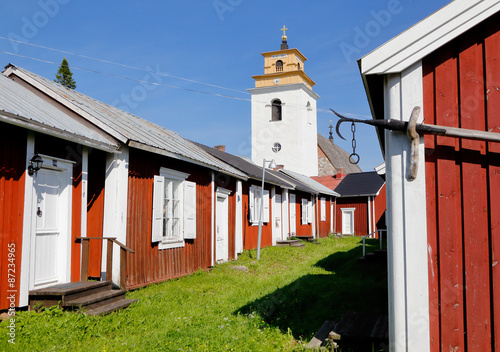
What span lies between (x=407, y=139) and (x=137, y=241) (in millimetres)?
6242

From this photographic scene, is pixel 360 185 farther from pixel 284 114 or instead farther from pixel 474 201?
pixel 474 201

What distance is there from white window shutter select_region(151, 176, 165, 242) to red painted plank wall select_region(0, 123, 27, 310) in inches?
122

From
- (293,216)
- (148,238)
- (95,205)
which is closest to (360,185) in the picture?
(293,216)

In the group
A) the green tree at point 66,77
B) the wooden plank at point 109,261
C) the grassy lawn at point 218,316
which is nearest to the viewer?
the grassy lawn at point 218,316

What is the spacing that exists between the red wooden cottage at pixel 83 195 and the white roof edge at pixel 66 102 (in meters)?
0.02

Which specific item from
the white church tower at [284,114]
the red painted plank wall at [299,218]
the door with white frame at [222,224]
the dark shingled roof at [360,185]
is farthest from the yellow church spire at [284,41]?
the door with white frame at [222,224]

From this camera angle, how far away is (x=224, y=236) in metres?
13.0

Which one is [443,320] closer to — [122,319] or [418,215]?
[418,215]

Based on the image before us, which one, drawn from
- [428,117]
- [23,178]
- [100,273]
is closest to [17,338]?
[23,178]

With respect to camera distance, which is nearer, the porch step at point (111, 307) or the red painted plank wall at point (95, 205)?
the porch step at point (111, 307)

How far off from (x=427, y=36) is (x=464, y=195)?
1.38 meters

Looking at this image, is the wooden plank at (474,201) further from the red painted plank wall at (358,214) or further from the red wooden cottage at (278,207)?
the red painted plank wall at (358,214)

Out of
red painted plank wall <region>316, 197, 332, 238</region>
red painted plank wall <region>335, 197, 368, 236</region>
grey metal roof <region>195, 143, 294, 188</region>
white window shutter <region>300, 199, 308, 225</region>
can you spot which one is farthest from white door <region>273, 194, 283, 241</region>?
red painted plank wall <region>335, 197, 368, 236</region>

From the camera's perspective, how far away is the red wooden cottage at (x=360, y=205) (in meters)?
25.5
